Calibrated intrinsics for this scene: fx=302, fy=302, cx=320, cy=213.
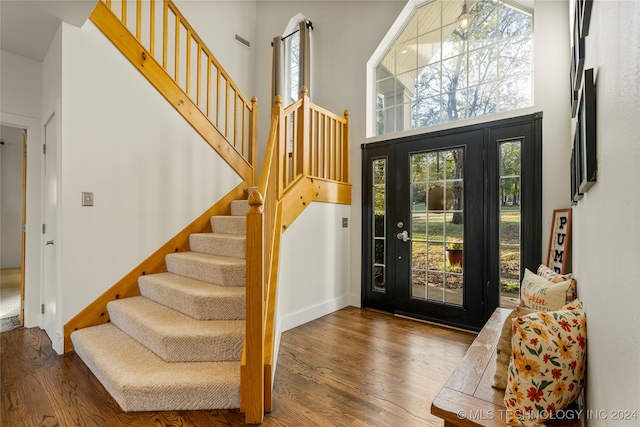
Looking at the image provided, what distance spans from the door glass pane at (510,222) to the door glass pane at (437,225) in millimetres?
367

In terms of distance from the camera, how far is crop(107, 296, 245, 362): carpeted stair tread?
1.97 m

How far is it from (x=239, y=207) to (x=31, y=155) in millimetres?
2053

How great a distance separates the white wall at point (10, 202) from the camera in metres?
6.85

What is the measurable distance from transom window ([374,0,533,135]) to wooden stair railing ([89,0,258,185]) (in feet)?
6.00

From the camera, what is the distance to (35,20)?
7.83 ft

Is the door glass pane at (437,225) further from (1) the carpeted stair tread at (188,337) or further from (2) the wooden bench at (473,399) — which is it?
(1) the carpeted stair tread at (188,337)

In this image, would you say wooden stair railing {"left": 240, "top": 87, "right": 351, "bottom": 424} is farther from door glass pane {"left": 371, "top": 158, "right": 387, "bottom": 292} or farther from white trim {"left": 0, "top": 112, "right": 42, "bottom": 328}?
white trim {"left": 0, "top": 112, "right": 42, "bottom": 328}

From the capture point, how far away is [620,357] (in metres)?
0.63

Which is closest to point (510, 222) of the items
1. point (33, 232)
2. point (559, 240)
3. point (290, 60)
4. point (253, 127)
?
point (559, 240)

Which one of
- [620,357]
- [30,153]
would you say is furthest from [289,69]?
[620,357]

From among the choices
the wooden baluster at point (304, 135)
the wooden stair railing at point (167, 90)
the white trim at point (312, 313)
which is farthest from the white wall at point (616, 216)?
the wooden stair railing at point (167, 90)

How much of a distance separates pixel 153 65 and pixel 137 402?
9.55 feet

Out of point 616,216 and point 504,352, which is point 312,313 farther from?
point 616,216

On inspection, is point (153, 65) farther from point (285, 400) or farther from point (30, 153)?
point (285, 400)
